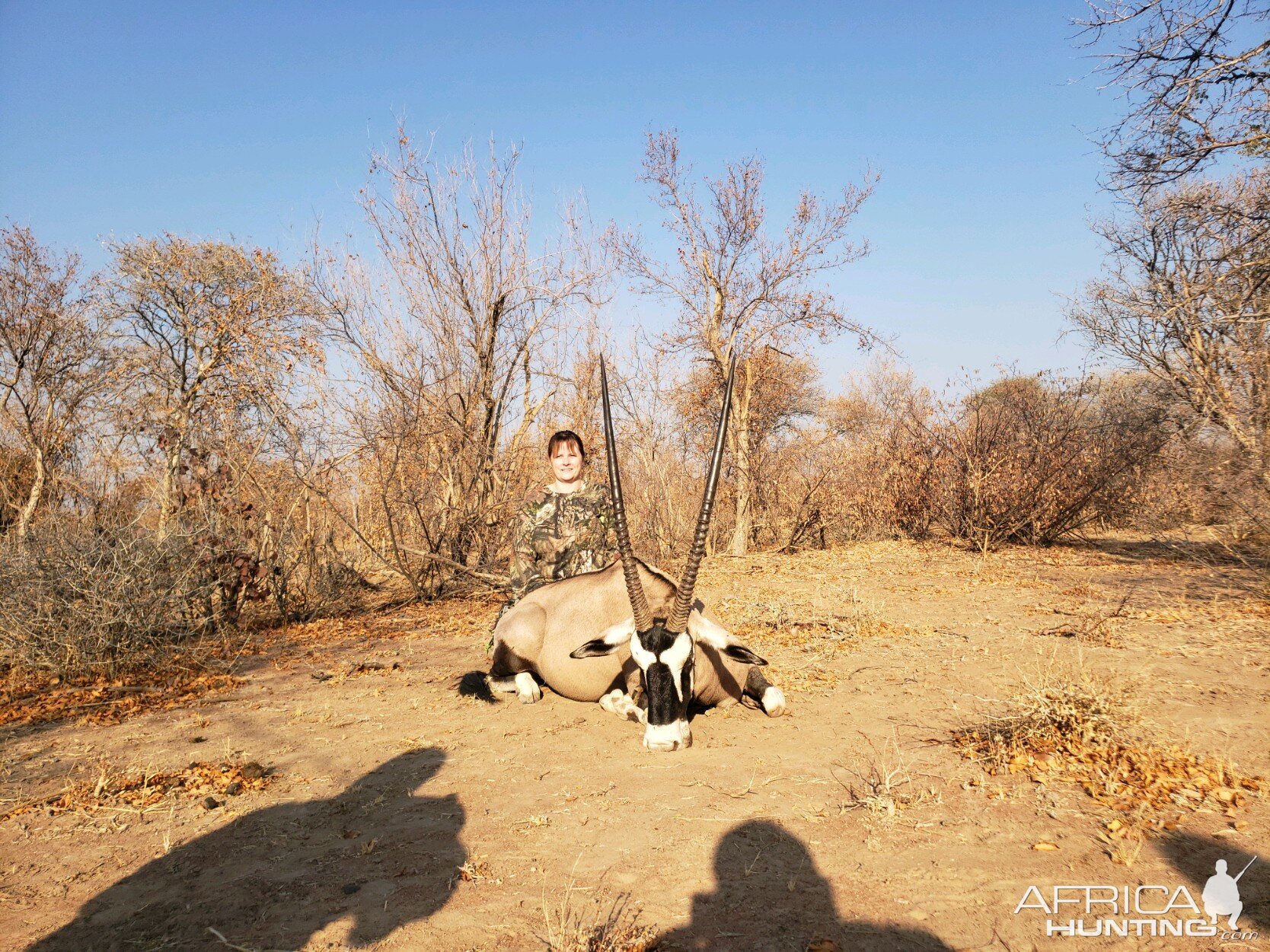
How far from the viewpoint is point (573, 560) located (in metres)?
7.18

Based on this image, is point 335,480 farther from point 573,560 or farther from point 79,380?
point 79,380

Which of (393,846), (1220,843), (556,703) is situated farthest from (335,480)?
(1220,843)

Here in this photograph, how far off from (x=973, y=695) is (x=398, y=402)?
342 inches

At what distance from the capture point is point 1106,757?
400 centimetres

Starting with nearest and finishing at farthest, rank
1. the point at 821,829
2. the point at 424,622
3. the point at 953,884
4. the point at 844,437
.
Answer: the point at 953,884
the point at 821,829
the point at 424,622
the point at 844,437

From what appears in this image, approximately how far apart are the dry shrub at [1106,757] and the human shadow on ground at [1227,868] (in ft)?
0.36

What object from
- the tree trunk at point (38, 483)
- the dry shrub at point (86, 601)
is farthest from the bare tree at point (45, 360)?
the dry shrub at point (86, 601)

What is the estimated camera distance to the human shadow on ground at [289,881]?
9.59 ft

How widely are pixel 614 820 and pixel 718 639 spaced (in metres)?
1.76

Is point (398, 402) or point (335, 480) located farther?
point (398, 402)

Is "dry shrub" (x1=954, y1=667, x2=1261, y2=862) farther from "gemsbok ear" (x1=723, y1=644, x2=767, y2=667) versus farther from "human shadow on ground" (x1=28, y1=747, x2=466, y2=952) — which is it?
"human shadow on ground" (x1=28, y1=747, x2=466, y2=952)

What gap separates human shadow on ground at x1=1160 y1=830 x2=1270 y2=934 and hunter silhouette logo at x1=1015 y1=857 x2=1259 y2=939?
0.02 meters

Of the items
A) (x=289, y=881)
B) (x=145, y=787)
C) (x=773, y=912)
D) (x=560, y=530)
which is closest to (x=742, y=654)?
(x=773, y=912)

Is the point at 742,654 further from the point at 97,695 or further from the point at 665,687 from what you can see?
the point at 97,695
